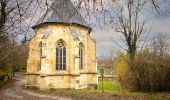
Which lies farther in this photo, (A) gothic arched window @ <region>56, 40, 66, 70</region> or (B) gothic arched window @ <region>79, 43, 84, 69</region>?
(B) gothic arched window @ <region>79, 43, 84, 69</region>

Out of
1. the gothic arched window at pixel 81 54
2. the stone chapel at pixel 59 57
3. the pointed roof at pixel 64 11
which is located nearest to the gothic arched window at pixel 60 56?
the stone chapel at pixel 59 57

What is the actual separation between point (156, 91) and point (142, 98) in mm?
5388

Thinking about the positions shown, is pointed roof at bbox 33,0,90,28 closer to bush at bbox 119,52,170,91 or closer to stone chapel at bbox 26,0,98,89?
bush at bbox 119,52,170,91

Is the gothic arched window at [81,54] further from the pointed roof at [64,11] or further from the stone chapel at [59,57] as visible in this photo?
the pointed roof at [64,11]

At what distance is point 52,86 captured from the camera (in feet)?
97.3

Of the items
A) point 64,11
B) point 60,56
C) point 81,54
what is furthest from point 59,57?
point 64,11

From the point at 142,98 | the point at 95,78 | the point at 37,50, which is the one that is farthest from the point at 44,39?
the point at 142,98

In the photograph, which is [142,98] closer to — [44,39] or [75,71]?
[75,71]

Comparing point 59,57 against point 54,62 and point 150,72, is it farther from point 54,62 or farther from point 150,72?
point 150,72

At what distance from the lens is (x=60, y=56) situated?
30578 mm

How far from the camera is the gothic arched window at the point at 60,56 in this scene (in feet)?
99.8

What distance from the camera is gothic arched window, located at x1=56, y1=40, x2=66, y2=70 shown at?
30406mm

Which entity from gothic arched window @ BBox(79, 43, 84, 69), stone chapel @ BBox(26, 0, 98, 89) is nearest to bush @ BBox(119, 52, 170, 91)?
stone chapel @ BBox(26, 0, 98, 89)

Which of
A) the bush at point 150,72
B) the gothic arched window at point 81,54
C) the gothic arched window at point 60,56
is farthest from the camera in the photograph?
the gothic arched window at point 81,54
